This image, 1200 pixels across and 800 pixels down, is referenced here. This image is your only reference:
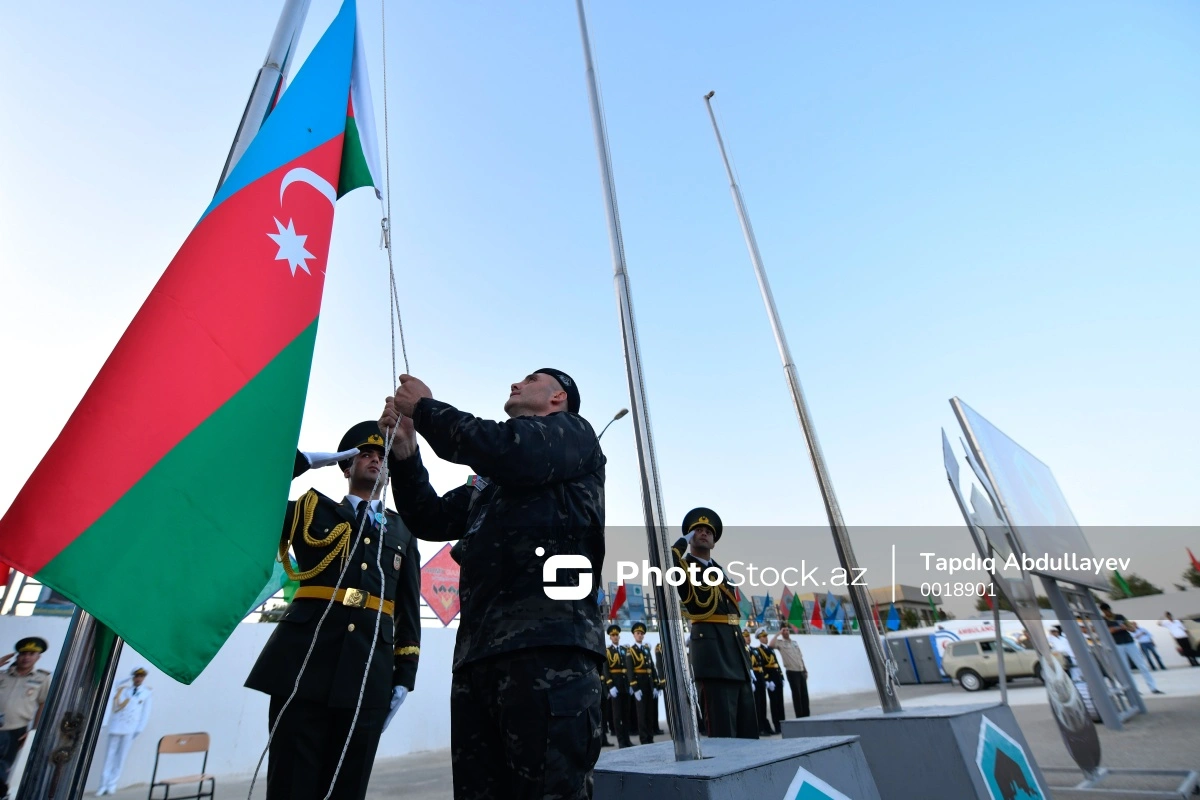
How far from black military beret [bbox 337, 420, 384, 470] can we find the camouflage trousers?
57.8 inches

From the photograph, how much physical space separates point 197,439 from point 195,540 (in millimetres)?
256

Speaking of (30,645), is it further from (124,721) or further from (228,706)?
(228,706)

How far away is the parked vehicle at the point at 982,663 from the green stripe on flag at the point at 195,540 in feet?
62.3

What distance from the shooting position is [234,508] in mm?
1613

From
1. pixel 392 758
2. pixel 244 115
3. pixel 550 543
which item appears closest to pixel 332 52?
pixel 244 115

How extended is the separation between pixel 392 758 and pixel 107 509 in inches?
374

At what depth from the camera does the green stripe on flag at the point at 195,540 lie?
1.34 metres

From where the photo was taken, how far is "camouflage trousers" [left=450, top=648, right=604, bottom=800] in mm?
1370

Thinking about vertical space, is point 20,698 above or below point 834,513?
below

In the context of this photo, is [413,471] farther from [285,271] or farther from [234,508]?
[285,271]

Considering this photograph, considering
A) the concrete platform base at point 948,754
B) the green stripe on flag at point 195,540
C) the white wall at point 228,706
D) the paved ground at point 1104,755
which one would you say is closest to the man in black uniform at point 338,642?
the green stripe on flag at point 195,540

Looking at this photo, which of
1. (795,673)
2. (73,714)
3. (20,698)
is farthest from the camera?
(795,673)

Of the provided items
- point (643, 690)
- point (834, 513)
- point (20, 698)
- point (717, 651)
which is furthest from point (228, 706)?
point (834, 513)

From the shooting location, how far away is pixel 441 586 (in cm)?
1171
